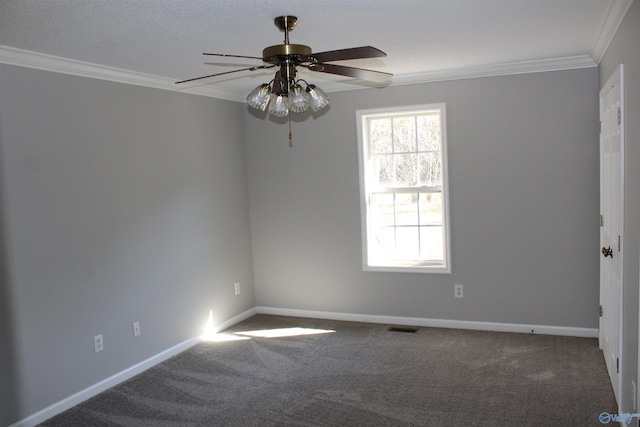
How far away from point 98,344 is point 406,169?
305 cm

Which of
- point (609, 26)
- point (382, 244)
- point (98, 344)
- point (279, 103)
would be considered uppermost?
point (609, 26)

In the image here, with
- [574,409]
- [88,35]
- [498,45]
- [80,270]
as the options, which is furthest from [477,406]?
[88,35]

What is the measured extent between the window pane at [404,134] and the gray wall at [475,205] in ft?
0.68

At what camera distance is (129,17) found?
276 cm

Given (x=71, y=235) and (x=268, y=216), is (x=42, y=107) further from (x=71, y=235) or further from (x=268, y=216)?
(x=268, y=216)

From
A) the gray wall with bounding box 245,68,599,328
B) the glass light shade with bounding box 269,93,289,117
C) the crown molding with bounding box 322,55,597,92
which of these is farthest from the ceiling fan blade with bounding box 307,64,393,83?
the gray wall with bounding box 245,68,599,328

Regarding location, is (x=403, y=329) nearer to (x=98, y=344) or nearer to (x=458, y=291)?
(x=458, y=291)

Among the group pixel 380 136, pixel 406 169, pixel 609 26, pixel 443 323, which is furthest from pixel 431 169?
pixel 609 26

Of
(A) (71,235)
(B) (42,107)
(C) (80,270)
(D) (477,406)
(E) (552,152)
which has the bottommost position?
(D) (477,406)

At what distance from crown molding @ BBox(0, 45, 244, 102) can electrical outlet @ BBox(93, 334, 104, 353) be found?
1861 mm

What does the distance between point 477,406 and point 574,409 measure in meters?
0.57

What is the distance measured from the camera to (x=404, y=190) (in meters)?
5.17

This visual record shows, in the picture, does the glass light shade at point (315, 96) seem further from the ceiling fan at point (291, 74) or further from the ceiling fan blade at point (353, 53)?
the ceiling fan blade at point (353, 53)

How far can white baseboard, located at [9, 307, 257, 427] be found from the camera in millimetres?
3451
